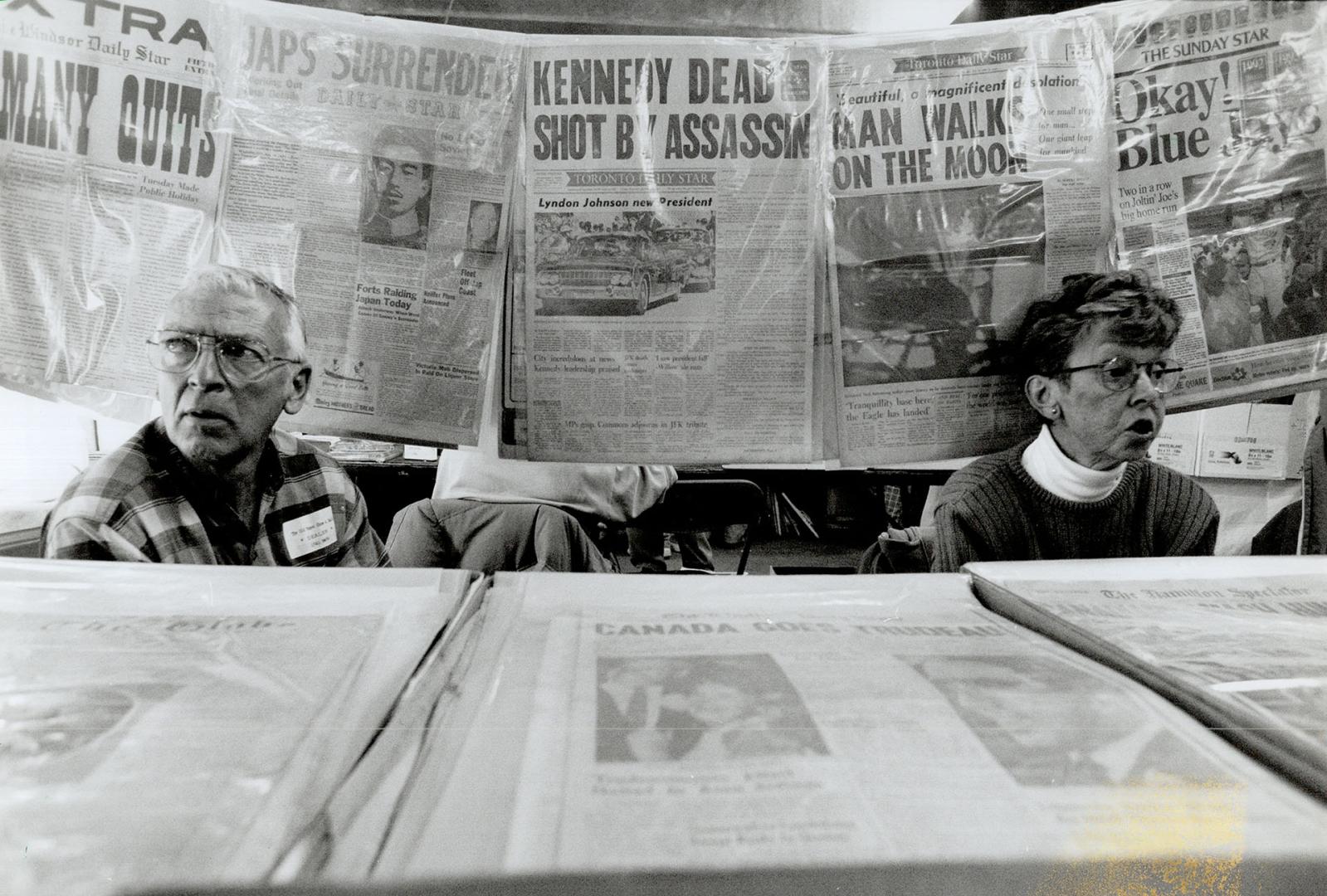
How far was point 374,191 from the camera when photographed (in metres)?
0.88

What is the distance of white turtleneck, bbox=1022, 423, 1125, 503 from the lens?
0.99 m

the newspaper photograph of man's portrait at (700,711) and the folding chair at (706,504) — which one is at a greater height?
the folding chair at (706,504)

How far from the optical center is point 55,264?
0.85 m

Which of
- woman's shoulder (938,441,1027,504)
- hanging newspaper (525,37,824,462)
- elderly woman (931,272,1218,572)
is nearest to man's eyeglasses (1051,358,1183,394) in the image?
elderly woman (931,272,1218,572)

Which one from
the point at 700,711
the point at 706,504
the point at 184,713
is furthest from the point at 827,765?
the point at 706,504

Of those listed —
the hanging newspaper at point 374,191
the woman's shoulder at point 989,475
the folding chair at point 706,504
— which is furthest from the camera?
the folding chair at point 706,504

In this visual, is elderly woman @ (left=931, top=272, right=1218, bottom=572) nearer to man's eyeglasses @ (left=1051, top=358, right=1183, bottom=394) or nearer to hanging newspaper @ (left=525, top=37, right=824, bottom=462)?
man's eyeglasses @ (left=1051, top=358, right=1183, bottom=394)

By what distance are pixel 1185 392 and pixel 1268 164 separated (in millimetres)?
275

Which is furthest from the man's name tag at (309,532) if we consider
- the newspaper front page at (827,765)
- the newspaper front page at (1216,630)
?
the newspaper front page at (1216,630)

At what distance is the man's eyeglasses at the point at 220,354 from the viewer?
0.87 m

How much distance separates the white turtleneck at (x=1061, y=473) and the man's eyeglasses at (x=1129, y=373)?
0.09 meters

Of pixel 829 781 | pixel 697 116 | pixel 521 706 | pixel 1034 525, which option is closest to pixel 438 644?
pixel 521 706

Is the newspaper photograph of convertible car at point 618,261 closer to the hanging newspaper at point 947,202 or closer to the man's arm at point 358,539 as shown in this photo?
the hanging newspaper at point 947,202

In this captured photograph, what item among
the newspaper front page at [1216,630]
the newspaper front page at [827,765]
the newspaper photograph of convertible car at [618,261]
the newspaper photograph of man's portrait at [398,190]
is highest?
the newspaper photograph of man's portrait at [398,190]
